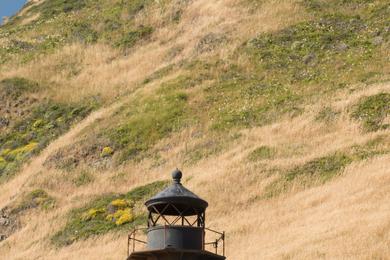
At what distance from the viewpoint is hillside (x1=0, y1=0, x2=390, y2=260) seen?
3590cm

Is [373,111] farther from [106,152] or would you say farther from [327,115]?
[106,152]

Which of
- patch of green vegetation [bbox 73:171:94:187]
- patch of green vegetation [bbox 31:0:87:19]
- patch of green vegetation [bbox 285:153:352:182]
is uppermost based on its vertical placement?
patch of green vegetation [bbox 31:0:87:19]

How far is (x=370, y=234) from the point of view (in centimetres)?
2789

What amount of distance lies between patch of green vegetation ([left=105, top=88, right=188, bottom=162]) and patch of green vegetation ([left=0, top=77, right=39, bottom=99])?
1449 cm

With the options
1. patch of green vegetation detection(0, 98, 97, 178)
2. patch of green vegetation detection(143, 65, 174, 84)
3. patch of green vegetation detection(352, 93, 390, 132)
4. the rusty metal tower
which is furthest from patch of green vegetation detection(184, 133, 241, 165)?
the rusty metal tower

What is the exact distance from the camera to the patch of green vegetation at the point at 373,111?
1826 inches

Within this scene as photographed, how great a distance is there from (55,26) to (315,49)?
3419cm

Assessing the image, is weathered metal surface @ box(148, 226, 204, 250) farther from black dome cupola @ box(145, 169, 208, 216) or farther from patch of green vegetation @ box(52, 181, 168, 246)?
patch of green vegetation @ box(52, 181, 168, 246)

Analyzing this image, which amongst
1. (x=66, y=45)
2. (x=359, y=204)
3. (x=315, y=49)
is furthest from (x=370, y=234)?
(x=66, y=45)

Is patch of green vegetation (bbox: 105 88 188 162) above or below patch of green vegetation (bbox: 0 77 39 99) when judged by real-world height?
below

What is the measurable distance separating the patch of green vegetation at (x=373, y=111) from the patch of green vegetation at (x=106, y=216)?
11514mm

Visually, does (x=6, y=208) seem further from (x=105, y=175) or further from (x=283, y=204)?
(x=283, y=204)

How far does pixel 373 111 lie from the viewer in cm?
4850

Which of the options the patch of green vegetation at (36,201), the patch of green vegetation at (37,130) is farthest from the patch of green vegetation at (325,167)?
the patch of green vegetation at (37,130)
